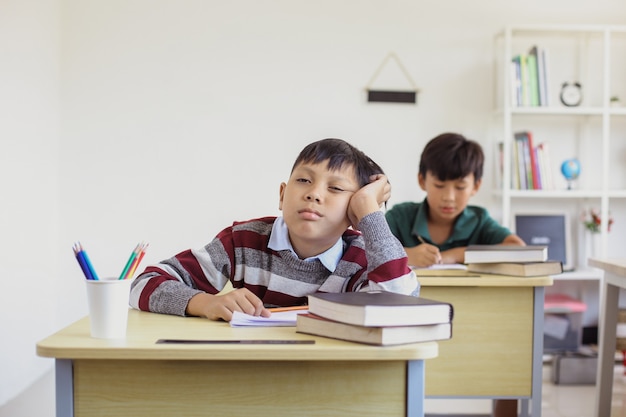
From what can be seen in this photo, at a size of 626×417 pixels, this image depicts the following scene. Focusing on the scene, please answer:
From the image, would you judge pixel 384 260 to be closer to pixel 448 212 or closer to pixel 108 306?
pixel 108 306

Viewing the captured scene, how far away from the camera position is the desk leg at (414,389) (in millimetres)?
1229

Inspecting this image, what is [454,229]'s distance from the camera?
3107 mm

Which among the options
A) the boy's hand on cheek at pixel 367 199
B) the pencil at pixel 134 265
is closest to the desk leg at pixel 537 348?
the boy's hand on cheek at pixel 367 199

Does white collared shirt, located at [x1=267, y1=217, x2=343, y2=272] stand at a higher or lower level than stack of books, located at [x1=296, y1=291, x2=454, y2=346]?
higher

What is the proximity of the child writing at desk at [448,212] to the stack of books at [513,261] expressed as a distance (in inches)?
16.4

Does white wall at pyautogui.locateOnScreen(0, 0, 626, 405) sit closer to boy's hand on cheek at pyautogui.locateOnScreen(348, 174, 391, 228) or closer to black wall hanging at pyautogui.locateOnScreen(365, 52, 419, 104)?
black wall hanging at pyautogui.locateOnScreen(365, 52, 419, 104)

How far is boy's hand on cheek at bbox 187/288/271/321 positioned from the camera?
4.80 ft

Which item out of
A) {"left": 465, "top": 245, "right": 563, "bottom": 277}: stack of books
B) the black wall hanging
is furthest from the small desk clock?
{"left": 465, "top": 245, "right": 563, "bottom": 277}: stack of books

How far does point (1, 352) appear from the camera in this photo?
11.3 ft

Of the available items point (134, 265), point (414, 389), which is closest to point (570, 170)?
point (414, 389)

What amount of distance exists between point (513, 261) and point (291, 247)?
99 centimetres

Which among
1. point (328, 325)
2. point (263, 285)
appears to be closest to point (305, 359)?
point (328, 325)

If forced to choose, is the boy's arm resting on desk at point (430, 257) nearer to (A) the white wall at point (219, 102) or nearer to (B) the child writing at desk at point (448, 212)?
(B) the child writing at desk at point (448, 212)

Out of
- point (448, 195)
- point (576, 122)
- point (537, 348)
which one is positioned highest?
point (576, 122)
